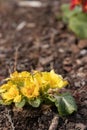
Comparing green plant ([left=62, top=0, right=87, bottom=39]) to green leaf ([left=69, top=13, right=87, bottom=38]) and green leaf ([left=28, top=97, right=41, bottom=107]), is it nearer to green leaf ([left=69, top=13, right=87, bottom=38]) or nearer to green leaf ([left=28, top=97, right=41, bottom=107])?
green leaf ([left=69, top=13, right=87, bottom=38])

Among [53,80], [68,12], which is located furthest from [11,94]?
[68,12]

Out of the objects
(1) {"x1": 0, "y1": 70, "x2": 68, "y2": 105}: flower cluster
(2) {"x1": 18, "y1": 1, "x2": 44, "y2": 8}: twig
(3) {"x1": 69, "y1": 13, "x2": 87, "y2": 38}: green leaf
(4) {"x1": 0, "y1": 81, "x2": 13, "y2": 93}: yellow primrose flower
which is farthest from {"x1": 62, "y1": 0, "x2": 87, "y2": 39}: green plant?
(4) {"x1": 0, "y1": 81, "x2": 13, "y2": 93}: yellow primrose flower

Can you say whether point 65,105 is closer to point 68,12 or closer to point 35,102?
point 35,102

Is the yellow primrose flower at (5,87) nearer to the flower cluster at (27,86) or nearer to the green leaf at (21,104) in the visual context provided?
the flower cluster at (27,86)

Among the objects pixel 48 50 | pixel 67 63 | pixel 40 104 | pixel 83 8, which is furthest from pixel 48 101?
pixel 83 8

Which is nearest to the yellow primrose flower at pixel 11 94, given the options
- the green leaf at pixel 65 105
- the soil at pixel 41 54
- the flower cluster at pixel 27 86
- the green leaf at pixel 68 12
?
the flower cluster at pixel 27 86

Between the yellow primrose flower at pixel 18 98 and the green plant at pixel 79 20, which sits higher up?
the yellow primrose flower at pixel 18 98
